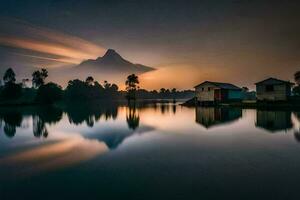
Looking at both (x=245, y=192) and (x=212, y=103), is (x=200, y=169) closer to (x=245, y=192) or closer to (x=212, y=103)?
(x=245, y=192)

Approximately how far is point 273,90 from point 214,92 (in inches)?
600

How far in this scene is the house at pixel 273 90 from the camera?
51.5 m

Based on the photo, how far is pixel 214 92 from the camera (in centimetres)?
6238

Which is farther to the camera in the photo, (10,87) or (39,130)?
(10,87)

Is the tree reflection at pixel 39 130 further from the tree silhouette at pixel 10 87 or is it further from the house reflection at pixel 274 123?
the tree silhouette at pixel 10 87

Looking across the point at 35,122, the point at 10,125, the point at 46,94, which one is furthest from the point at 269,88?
the point at 46,94

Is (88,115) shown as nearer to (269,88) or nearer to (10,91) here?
(269,88)

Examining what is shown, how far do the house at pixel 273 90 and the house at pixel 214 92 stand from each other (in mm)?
9331

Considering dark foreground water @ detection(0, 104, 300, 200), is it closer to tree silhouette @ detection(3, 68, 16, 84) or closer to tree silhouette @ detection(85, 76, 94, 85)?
tree silhouette @ detection(3, 68, 16, 84)

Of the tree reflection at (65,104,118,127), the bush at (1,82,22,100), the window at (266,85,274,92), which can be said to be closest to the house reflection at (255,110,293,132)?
the tree reflection at (65,104,118,127)

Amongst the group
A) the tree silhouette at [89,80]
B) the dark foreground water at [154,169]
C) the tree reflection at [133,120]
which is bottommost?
the dark foreground water at [154,169]

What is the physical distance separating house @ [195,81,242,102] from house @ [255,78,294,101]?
933cm

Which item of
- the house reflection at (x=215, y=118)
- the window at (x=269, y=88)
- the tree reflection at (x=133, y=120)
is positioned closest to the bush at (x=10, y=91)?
the tree reflection at (x=133, y=120)

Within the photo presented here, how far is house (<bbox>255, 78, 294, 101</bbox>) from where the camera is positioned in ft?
169
